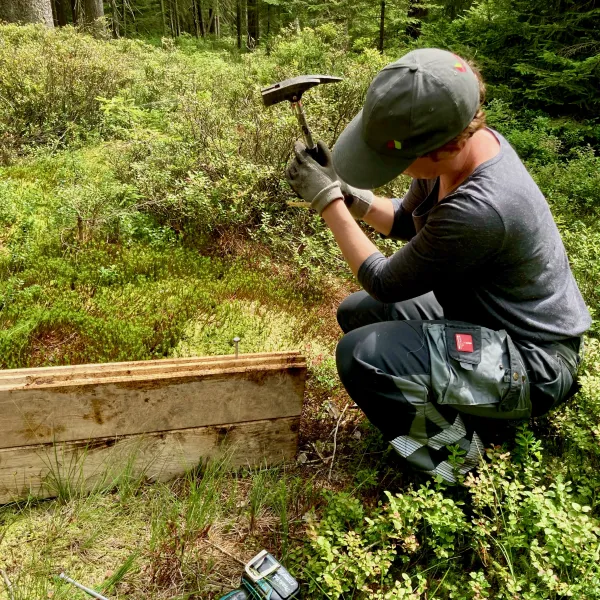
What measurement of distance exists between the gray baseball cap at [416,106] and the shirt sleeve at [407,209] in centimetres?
69

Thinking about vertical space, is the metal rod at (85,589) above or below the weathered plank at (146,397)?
below

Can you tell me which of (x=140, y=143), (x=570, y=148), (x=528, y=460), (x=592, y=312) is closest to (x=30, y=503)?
(x=528, y=460)

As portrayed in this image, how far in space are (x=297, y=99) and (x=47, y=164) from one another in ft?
12.1

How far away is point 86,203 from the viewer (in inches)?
149

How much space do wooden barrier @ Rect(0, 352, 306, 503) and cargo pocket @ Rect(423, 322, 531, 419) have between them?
0.60 m

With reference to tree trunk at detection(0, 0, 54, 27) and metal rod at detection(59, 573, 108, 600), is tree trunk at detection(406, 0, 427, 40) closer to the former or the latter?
tree trunk at detection(0, 0, 54, 27)

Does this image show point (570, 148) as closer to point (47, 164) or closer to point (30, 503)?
point (47, 164)

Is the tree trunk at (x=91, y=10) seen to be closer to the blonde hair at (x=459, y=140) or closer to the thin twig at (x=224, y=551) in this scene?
the blonde hair at (x=459, y=140)

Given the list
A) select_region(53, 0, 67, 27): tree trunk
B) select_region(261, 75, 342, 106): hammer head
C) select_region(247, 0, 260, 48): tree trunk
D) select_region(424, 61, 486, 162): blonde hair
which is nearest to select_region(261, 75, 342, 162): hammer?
select_region(261, 75, 342, 106): hammer head

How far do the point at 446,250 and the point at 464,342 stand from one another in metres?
0.41

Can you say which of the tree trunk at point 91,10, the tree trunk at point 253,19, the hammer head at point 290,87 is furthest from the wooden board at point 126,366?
the tree trunk at point 253,19

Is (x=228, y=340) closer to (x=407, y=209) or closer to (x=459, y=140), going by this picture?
(x=407, y=209)

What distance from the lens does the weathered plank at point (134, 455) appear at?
2.01m

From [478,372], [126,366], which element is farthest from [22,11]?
[478,372]
